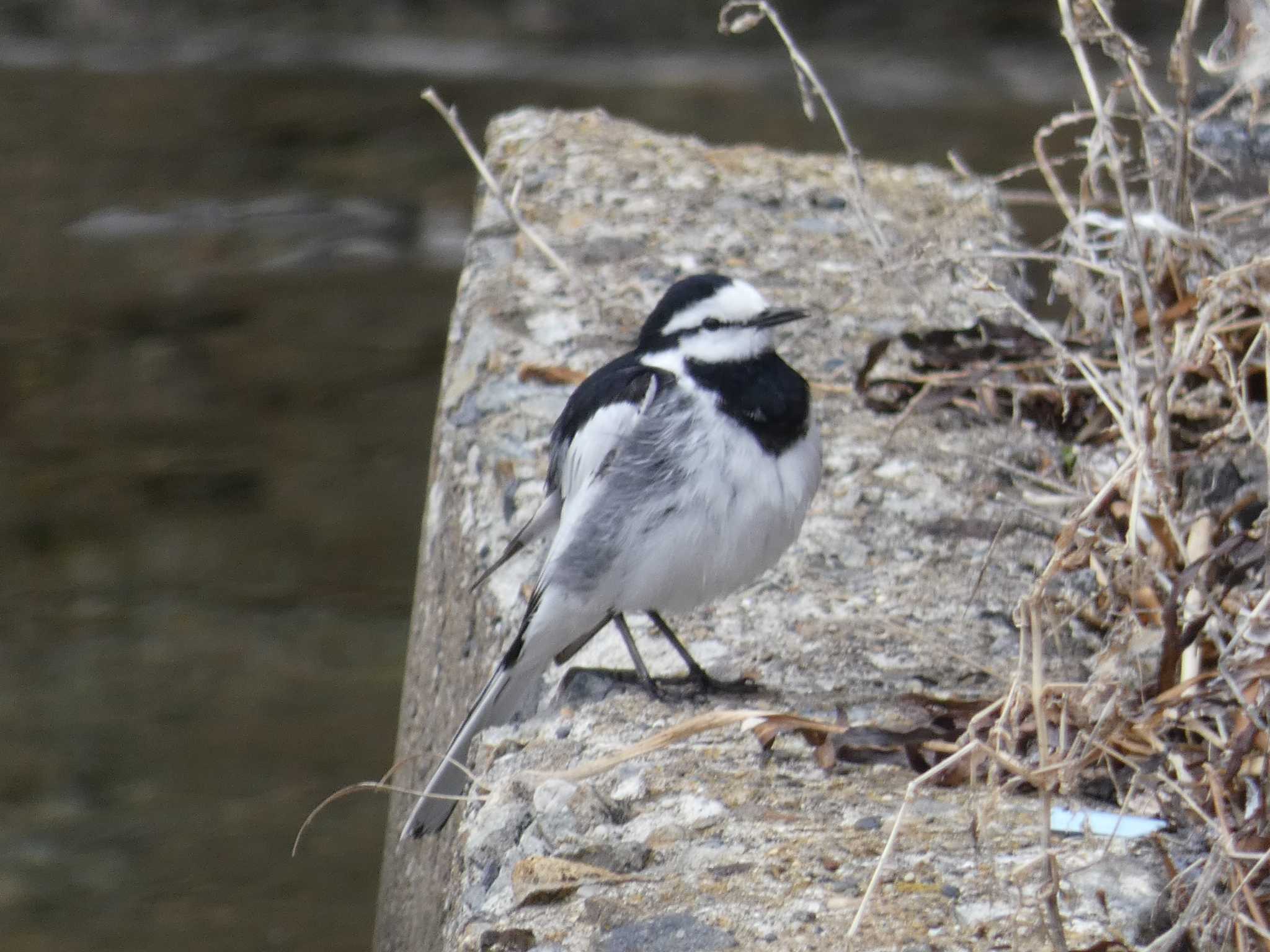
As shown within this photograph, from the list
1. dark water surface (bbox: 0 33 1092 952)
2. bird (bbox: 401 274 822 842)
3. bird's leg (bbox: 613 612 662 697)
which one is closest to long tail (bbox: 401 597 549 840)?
bird (bbox: 401 274 822 842)

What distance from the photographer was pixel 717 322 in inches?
110

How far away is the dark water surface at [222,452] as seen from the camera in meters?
4.92

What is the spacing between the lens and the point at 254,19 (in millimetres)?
10164

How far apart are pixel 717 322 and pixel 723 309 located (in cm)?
2

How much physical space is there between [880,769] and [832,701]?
24 centimetres

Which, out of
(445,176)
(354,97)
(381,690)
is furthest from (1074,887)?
(354,97)

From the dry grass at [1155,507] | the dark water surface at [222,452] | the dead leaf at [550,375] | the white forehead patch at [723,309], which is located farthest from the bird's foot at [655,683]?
the dark water surface at [222,452]

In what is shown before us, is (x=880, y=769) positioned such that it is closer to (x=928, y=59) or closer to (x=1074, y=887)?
(x=1074, y=887)

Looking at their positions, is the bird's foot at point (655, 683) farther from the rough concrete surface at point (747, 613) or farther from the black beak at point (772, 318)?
the black beak at point (772, 318)

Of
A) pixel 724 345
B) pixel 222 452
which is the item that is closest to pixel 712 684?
pixel 724 345

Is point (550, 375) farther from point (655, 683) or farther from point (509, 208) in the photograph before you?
point (655, 683)

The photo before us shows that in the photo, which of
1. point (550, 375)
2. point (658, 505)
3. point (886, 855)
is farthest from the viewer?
point (550, 375)

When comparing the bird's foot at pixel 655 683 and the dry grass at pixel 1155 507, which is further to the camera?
the bird's foot at pixel 655 683

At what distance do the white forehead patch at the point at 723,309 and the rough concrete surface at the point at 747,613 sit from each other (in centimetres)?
20
